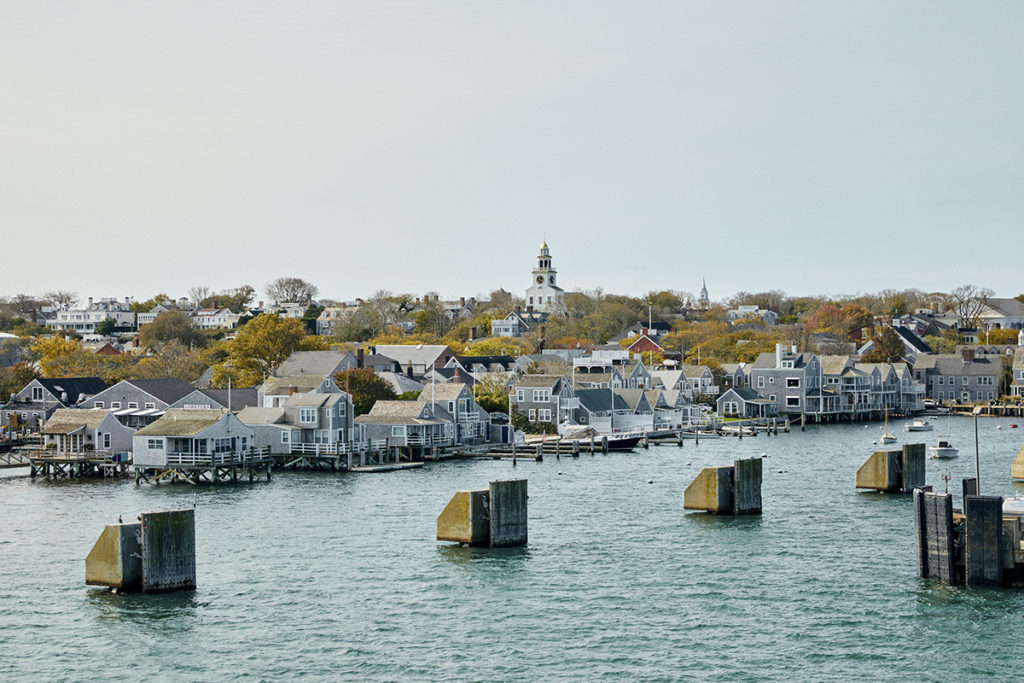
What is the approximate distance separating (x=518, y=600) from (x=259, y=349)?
8323 cm

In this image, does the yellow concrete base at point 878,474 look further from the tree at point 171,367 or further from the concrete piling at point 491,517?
the tree at point 171,367

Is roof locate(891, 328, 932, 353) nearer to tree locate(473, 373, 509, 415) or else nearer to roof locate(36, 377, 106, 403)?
tree locate(473, 373, 509, 415)

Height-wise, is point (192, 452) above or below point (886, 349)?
below

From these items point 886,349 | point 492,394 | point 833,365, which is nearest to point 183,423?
point 492,394

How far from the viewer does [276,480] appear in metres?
75.1

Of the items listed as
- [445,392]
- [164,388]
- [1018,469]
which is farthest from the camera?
[445,392]

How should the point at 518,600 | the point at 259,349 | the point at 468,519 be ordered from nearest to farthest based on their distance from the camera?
1. the point at 518,600
2. the point at 468,519
3. the point at 259,349

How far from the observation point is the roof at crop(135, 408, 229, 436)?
7425 centimetres

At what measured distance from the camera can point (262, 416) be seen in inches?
3317

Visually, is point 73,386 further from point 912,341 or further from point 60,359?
point 912,341

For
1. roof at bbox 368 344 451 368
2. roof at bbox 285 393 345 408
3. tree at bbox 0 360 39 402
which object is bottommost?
roof at bbox 285 393 345 408

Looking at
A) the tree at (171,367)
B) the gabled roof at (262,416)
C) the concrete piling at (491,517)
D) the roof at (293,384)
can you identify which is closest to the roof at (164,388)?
the roof at (293,384)

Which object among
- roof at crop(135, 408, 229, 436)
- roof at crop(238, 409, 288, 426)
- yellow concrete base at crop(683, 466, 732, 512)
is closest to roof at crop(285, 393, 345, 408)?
roof at crop(238, 409, 288, 426)

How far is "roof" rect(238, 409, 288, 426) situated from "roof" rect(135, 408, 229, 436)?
5646mm
